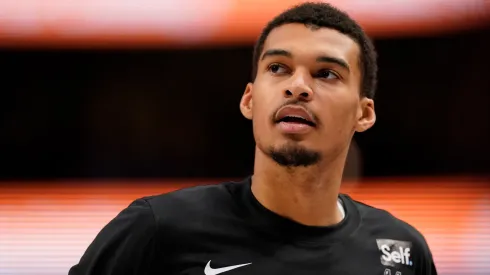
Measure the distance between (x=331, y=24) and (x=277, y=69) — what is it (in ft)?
0.75

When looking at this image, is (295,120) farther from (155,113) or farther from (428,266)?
(155,113)

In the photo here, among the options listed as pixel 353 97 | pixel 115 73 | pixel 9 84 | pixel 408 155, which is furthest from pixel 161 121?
pixel 353 97

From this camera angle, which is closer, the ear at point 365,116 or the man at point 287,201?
the man at point 287,201

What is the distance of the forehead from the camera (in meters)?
1.80

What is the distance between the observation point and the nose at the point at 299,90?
170 centimetres

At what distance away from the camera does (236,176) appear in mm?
3352

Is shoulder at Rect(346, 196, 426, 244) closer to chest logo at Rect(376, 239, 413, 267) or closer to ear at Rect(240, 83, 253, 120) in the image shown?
chest logo at Rect(376, 239, 413, 267)

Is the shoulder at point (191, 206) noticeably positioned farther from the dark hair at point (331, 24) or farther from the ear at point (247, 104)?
the dark hair at point (331, 24)

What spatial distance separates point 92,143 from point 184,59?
0.67 metres

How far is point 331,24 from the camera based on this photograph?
6.16ft

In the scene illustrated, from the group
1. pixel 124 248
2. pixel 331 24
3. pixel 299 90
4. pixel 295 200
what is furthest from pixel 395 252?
pixel 124 248

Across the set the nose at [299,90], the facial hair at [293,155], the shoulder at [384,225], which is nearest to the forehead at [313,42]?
the nose at [299,90]

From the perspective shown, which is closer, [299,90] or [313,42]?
[299,90]

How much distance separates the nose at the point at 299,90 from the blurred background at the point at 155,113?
1569 millimetres
